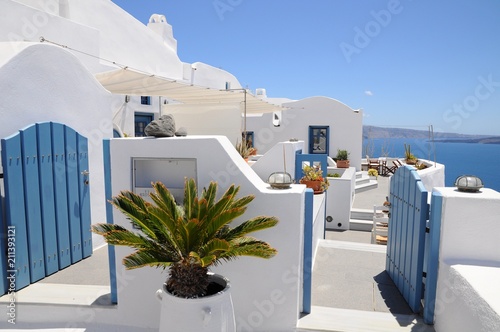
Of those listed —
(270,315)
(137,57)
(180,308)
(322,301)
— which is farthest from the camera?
(137,57)

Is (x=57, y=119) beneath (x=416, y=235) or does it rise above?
above

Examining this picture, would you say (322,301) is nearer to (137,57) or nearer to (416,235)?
(416,235)

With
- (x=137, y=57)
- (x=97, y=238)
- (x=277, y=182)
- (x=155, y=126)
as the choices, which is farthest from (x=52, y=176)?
(x=137, y=57)

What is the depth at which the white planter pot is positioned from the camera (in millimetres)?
3916

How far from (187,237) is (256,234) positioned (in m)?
1.12

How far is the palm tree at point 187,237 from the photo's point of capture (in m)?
4.05

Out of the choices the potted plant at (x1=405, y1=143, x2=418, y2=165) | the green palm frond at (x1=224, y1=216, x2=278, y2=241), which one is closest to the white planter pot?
the green palm frond at (x1=224, y1=216, x2=278, y2=241)

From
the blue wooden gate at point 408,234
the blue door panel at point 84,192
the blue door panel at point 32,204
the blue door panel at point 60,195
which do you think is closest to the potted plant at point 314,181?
the blue wooden gate at point 408,234

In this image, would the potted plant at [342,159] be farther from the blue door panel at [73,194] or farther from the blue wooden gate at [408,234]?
the blue door panel at [73,194]

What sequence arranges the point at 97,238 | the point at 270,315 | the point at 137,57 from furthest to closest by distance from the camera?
the point at 137,57
the point at 97,238
the point at 270,315

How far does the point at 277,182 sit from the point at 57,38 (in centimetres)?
1016

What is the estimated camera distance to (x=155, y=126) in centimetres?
508

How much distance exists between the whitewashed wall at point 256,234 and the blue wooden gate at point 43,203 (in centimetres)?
197

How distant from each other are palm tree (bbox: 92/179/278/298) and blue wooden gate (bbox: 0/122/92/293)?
7.75ft
